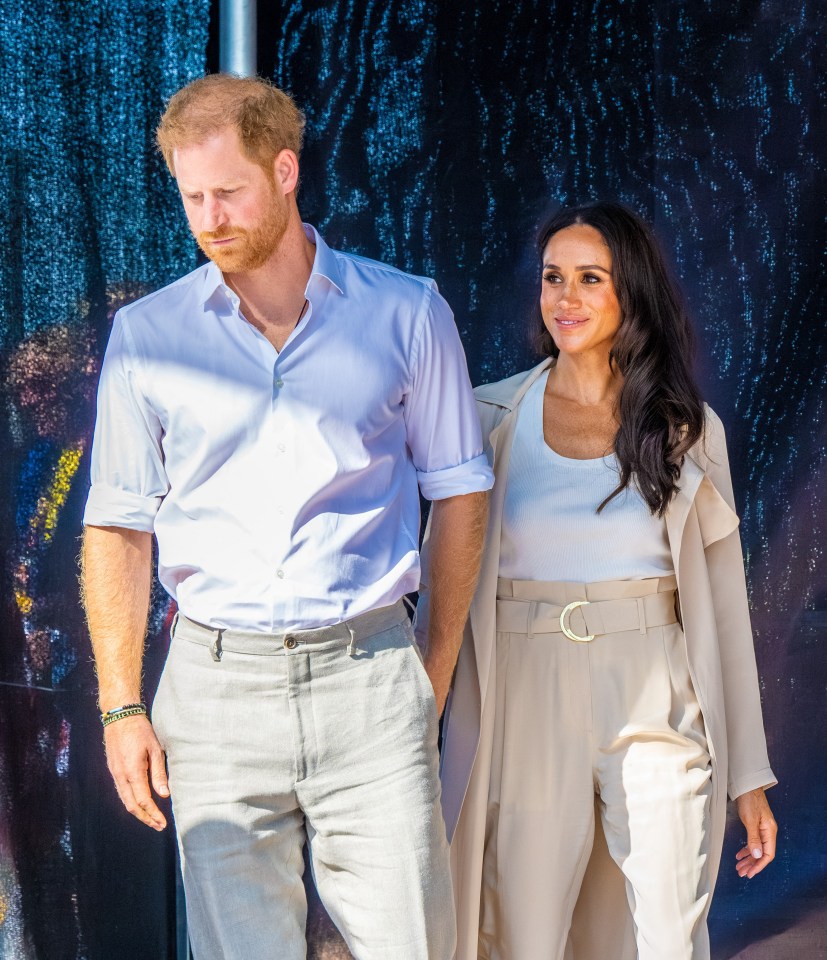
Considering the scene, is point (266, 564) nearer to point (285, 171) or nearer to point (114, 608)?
point (114, 608)

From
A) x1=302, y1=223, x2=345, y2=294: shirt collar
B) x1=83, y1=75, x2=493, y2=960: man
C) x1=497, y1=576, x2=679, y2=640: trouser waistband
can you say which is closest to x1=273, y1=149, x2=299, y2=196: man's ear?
x1=83, y1=75, x2=493, y2=960: man

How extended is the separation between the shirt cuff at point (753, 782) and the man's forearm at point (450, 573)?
0.84 metres

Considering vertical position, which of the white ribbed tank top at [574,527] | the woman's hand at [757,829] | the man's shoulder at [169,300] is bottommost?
the woman's hand at [757,829]

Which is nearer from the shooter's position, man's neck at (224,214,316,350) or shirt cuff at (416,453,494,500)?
man's neck at (224,214,316,350)

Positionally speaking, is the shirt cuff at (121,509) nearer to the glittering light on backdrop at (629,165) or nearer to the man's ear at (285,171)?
the man's ear at (285,171)

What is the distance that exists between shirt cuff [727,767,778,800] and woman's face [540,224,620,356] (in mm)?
1124

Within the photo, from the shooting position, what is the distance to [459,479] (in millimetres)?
2701

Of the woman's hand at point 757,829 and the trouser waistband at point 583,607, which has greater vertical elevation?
the trouser waistband at point 583,607

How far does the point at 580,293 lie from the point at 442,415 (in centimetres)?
72

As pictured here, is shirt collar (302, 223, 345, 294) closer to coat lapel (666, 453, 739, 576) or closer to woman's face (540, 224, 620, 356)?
woman's face (540, 224, 620, 356)

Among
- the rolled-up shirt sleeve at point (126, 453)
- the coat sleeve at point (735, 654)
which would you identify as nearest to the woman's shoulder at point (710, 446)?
the coat sleeve at point (735, 654)

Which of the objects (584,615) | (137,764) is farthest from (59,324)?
(584,615)

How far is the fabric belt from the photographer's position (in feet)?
9.75

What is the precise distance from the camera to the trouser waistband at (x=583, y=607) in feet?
9.77
